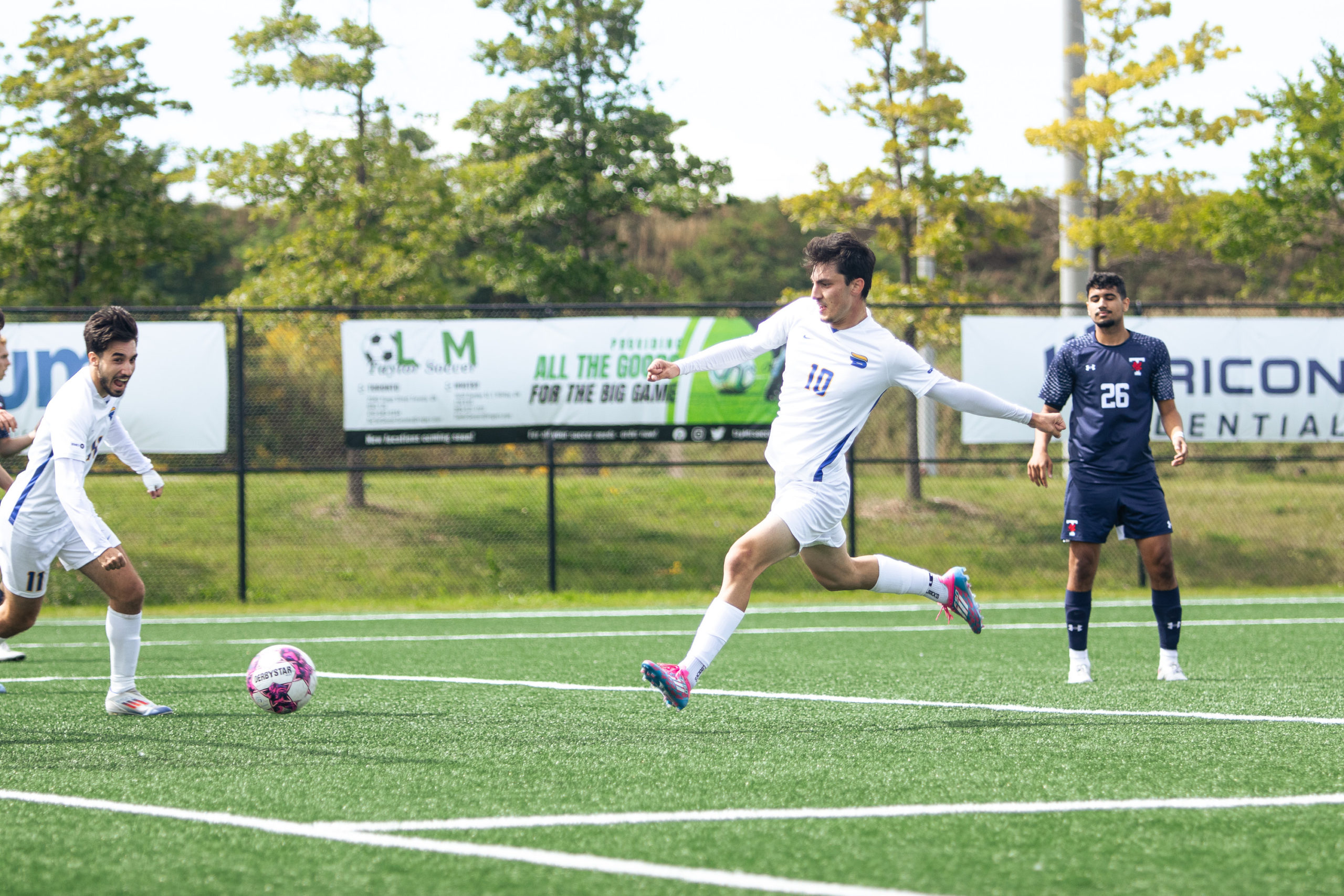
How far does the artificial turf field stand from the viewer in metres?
3.09

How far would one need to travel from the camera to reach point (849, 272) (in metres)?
5.31

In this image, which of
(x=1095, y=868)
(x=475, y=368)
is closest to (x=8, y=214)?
(x=475, y=368)

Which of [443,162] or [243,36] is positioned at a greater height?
[243,36]

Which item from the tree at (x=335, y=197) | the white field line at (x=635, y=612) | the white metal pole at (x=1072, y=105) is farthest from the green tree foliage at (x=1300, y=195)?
the tree at (x=335, y=197)

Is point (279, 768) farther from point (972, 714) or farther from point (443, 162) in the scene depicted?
point (443, 162)

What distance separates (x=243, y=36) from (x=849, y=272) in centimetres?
1444

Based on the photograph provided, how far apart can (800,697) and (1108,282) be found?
2707 millimetres

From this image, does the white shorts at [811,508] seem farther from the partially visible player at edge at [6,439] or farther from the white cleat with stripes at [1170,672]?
the partially visible player at edge at [6,439]

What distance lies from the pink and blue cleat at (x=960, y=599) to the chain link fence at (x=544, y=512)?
6.38 m

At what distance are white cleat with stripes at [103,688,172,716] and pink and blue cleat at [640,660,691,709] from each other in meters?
2.48

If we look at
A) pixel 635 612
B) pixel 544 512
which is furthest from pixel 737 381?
pixel 544 512

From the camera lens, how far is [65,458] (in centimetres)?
532

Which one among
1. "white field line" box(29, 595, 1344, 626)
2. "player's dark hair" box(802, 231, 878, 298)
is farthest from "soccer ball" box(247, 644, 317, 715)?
"white field line" box(29, 595, 1344, 626)

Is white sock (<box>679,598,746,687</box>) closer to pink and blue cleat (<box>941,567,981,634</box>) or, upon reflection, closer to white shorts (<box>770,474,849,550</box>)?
white shorts (<box>770,474,849,550</box>)
